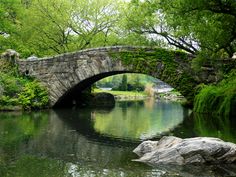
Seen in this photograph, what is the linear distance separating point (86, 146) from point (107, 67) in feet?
37.7

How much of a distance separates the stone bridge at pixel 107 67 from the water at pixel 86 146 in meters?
3.87

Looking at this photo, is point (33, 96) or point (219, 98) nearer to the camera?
point (219, 98)

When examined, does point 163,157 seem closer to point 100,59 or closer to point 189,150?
point 189,150

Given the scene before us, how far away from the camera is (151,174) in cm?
758

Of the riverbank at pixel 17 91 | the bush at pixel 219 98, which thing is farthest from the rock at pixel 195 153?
the riverbank at pixel 17 91

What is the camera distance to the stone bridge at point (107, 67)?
67.7ft

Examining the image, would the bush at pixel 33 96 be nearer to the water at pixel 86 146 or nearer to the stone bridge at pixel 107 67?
the stone bridge at pixel 107 67

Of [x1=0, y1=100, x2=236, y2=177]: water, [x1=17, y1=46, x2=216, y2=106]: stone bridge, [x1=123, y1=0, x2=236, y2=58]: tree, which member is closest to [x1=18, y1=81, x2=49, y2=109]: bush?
[x1=17, y1=46, x2=216, y2=106]: stone bridge

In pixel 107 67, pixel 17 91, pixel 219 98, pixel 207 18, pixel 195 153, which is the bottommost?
pixel 195 153

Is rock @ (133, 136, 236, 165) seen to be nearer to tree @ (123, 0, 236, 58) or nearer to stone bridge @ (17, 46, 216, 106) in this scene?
tree @ (123, 0, 236, 58)

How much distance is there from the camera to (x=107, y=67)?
856 inches

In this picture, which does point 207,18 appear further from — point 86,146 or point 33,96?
point 33,96

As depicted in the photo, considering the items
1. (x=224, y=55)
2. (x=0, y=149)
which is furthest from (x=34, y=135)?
(x=224, y=55)

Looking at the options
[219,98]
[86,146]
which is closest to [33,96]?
[219,98]
